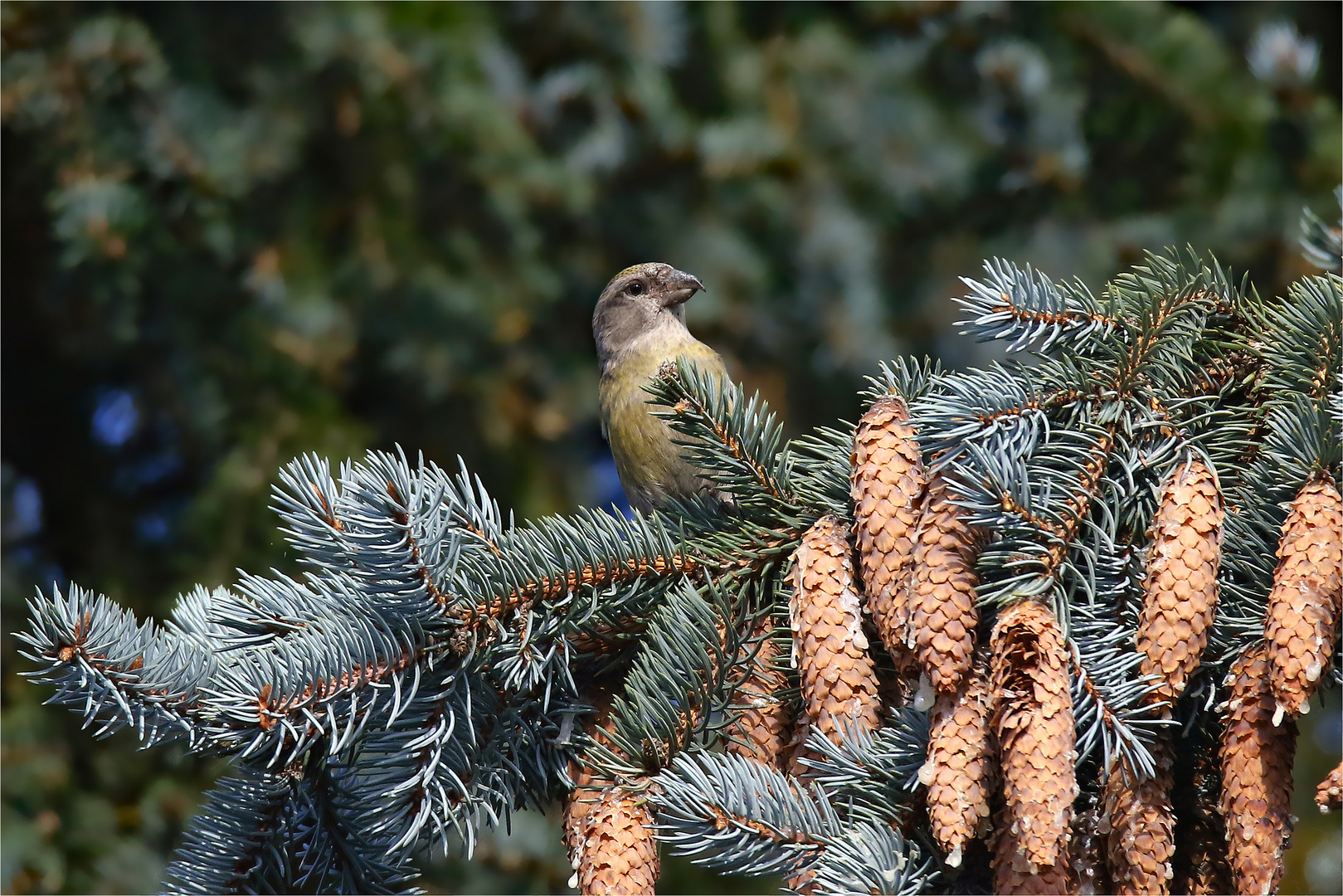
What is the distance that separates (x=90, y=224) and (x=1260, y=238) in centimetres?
380

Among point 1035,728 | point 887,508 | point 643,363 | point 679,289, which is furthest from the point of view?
point 679,289

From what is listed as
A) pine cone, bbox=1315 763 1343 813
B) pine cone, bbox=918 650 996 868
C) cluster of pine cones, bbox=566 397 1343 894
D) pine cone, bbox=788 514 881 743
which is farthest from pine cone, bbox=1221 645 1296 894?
pine cone, bbox=788 514 881 743

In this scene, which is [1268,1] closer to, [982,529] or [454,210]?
[454,210]

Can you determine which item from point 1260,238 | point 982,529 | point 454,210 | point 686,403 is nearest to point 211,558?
point 454,210

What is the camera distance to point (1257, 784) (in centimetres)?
120

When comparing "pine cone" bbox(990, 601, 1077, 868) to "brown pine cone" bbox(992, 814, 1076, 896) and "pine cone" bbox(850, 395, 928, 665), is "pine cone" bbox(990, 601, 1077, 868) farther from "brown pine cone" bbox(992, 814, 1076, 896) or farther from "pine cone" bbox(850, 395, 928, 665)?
"pine cone" bbox(850, 395, 928, 665)

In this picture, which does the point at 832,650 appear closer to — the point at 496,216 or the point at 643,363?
the point at 643,363

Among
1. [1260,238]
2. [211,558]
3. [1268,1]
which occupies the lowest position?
[211,558]

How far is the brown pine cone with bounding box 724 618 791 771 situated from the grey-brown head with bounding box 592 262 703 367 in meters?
2.02

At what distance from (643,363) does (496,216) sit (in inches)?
51.3

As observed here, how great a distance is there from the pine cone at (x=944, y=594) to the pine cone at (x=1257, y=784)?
11.0 inches

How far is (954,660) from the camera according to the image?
4.04ft

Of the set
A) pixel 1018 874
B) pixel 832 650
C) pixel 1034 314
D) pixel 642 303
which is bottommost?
pixel 1018 874

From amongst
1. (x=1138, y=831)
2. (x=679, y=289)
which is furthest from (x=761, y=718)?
(x=679, y=289)
